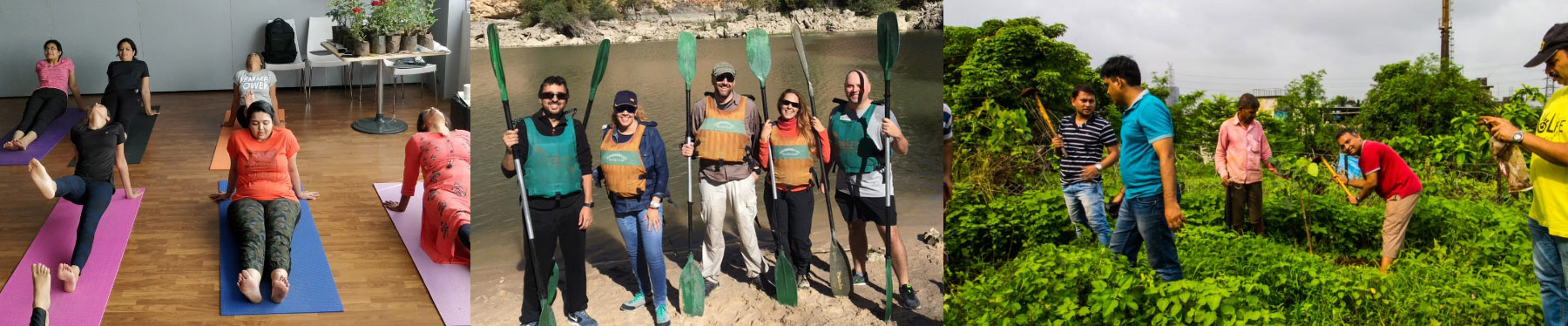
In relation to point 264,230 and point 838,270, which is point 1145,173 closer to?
point 838,270

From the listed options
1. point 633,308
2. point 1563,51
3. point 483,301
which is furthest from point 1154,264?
point 483,301

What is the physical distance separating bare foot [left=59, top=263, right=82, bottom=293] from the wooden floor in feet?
0.46

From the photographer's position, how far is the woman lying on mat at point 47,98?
6.89 metres

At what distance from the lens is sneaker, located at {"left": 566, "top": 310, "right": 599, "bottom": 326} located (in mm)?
2127

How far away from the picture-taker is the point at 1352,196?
186 inches

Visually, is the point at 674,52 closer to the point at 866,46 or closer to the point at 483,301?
the point at 866,46

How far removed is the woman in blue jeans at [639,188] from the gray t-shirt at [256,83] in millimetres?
5964

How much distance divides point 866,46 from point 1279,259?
2.62 metres

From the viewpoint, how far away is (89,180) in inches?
194

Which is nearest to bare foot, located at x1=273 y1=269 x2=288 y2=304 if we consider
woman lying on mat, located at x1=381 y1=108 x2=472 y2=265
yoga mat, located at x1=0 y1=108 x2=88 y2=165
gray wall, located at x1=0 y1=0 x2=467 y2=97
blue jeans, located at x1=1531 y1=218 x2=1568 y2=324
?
woman lying on mat, located at x1=381 y1=108 x2=472 y2=265

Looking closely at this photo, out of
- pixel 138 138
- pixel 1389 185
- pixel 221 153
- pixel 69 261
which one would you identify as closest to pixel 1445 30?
pixel 1389 185

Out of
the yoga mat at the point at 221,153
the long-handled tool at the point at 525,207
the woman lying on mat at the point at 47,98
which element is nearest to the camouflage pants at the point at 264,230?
the yoga mat at the point at 221,153

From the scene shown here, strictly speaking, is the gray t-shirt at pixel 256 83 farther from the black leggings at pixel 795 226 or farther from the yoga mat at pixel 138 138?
the black leggings at pixel 795 226

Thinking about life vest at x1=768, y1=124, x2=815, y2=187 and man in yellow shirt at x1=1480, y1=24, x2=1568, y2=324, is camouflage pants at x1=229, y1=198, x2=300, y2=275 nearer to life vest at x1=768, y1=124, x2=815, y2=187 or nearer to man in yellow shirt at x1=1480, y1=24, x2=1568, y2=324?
life vest at x1=768, y1=124, x2=815, y2=187
